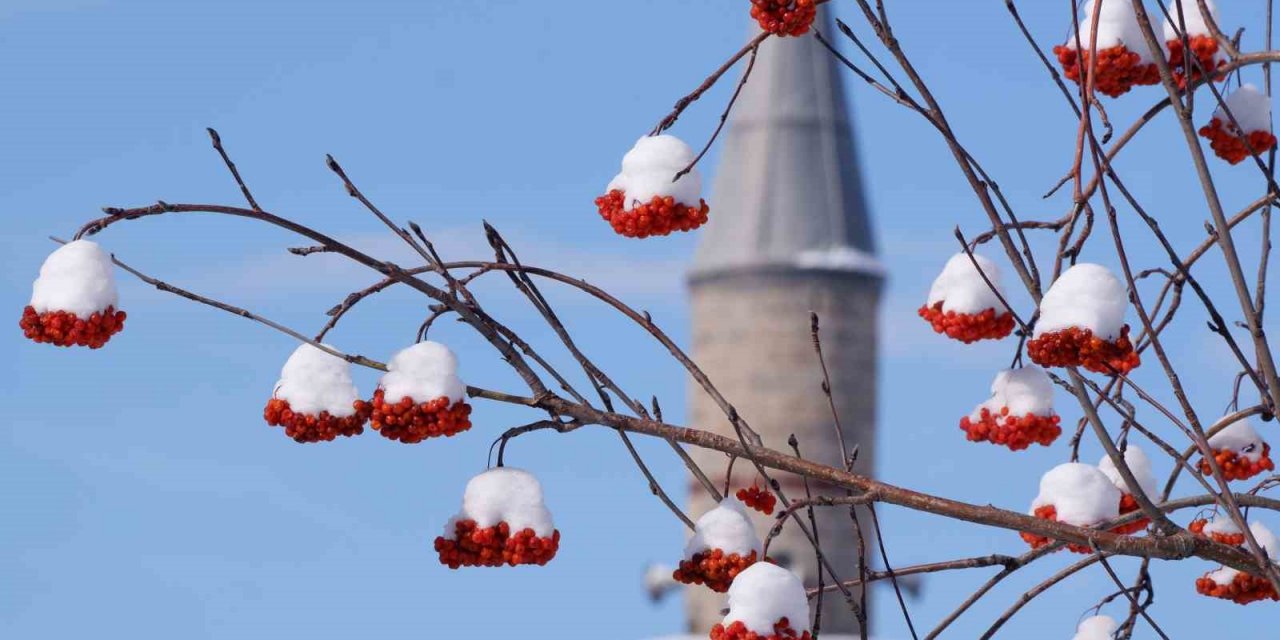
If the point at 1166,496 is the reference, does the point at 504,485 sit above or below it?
below

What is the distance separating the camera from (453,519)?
395 centimetres

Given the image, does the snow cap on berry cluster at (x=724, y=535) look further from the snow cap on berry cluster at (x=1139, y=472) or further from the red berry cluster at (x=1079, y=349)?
the snow cap on berry cluster at (x=1139, y=472)

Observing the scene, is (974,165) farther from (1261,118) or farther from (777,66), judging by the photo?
(777,66)

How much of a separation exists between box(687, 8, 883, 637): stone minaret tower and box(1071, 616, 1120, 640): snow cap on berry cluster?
26.1 metres

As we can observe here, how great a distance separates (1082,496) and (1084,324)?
832 mm

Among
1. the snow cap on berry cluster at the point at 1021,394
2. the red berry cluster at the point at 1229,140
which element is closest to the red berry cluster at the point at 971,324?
the snow cap on berry cluster at the point at 1021,394

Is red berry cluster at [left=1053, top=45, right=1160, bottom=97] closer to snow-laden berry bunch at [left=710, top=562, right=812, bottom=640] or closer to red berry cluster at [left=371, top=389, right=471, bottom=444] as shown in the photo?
snow-laden berry bunch at [left=710, top=562, right=812, bottom=640]

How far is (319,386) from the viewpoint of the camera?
13.2ft

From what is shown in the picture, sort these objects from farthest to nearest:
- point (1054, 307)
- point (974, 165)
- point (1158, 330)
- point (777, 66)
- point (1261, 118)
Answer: point (777, 66) → point (1261, 118) → point (1158, 330) → point (974, 165) → point (1054, 307)

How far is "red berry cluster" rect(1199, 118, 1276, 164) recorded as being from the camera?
4.47 meters

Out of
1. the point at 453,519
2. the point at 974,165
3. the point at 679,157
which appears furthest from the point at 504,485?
the point at 974,165

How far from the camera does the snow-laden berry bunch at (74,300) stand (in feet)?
12.8

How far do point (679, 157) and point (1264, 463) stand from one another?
1.85 m

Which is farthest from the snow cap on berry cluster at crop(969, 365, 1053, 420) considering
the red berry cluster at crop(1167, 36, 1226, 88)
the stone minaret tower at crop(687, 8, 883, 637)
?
the stone minaret tower at crop(687, 8, 883, 637)
